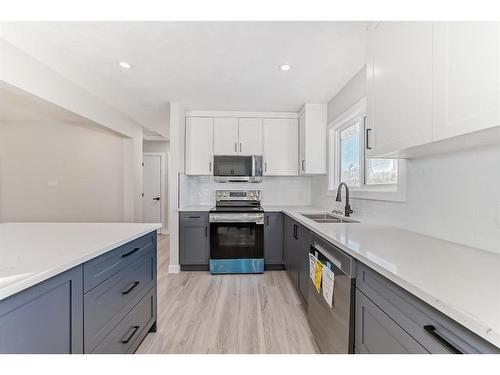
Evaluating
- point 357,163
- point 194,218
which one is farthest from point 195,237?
point 357,163

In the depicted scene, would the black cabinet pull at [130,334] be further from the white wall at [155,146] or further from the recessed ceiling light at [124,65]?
the white wall at [155,146]

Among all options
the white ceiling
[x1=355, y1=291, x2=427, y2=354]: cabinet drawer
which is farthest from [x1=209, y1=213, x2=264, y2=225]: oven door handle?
[x1=355, y1=291, x2=427, y2=354]: cabinet drawer

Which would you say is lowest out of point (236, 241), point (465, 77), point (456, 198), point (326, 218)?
point (236, 241)

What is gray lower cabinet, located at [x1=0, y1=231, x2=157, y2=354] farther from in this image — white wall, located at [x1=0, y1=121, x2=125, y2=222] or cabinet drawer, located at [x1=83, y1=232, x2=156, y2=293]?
white wall, located at [x1=0, y1=121, x2=125, y2=222]

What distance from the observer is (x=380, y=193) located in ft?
6.04

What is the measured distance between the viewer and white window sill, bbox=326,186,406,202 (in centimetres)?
162

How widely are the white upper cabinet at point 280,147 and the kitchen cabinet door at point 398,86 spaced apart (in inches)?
76.2

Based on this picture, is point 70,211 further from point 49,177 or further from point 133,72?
point 133,72

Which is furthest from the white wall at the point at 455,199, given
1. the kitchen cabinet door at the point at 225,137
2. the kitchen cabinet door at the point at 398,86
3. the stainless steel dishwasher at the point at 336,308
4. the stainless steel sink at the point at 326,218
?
the kitchen cabinet door at the point at 225,137

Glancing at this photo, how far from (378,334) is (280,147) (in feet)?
9.17

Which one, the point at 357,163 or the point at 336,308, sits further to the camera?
the point at 357,163

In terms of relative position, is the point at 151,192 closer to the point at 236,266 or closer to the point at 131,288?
the point at 236,266

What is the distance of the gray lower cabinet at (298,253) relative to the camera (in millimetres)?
1963
